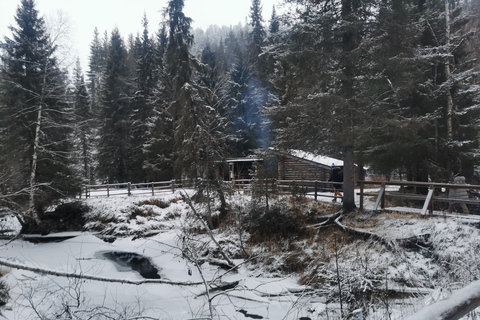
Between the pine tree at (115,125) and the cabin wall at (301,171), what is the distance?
55.7ft

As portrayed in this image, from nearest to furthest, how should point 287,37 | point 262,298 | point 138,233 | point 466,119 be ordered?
point 262,298, point 287,37, point 466,119, point 138,233

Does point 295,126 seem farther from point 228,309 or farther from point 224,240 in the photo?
point 228,309

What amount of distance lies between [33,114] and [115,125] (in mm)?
14426

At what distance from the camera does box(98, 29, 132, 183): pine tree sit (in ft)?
101

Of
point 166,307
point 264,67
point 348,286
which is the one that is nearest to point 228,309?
point 166,307

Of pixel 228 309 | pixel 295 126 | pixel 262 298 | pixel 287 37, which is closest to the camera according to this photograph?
pixel 228 309

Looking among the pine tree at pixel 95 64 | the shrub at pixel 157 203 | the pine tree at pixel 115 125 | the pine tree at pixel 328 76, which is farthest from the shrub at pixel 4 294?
the pine tree at pixel 95 64

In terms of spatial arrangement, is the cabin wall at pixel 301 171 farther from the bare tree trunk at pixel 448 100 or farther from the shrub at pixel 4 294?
the shrub at pixel 4 294

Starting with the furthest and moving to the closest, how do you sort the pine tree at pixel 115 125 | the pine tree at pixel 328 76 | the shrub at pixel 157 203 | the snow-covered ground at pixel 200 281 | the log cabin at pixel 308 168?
the pine tree at pixel 115 125, the log cabin at pixel 308 168, the shrub at pixel 157 203, the pine tree at pixel 328 76, the snow-covered ground at pixel 200 281

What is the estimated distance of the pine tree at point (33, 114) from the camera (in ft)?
52.6

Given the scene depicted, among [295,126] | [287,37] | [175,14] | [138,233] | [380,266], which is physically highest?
[175,14]

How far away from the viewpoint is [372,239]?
32.4 ft

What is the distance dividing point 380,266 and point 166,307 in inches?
236

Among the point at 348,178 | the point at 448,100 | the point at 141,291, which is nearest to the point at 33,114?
the point at 141,291
